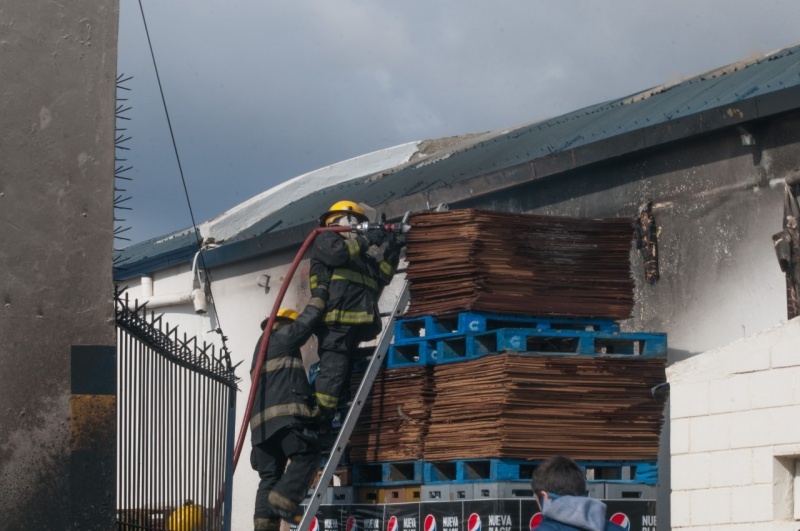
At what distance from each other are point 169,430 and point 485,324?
8.05ft

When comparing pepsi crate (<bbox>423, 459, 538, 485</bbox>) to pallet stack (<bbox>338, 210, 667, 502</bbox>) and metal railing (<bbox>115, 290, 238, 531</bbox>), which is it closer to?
pallet stack (<bbox>338, 210, 667, 502</bbox>)

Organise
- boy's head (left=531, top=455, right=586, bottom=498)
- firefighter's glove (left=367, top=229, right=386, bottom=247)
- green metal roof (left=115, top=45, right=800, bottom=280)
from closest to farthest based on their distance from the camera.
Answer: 1. boy's head (left=531, top=455, right=586, bottom=498)
2. firefighter's glove (left=367, top=229, right=386, bottom=247)
3. green metal roof (left=115, top=45, right=800, bottom=280)

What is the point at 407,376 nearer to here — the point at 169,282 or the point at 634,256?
the point at 634,256

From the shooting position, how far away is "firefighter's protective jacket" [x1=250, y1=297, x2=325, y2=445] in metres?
10.3

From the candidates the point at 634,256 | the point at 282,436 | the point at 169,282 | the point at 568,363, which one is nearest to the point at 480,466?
the point at 568,363

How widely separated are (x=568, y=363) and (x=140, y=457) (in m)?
3.12

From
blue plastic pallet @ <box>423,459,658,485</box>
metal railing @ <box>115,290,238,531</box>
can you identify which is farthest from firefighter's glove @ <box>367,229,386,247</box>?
blue plastic pallet @ <box>423,459,658,485</box>

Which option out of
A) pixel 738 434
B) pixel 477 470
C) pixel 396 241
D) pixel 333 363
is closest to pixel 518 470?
pixel 477 470

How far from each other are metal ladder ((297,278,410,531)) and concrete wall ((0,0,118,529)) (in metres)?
2.27

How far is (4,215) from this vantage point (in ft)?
26.3

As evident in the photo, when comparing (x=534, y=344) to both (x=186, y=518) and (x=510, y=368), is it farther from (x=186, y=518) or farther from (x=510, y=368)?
(x=186, y=518)

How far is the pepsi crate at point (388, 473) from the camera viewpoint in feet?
31.9

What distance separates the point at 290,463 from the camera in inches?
406

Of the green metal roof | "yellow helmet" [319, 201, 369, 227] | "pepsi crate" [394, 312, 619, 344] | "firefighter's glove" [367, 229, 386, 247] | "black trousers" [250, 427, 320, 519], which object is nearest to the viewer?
"pepsi crate" [394, 312, 619, 344]
